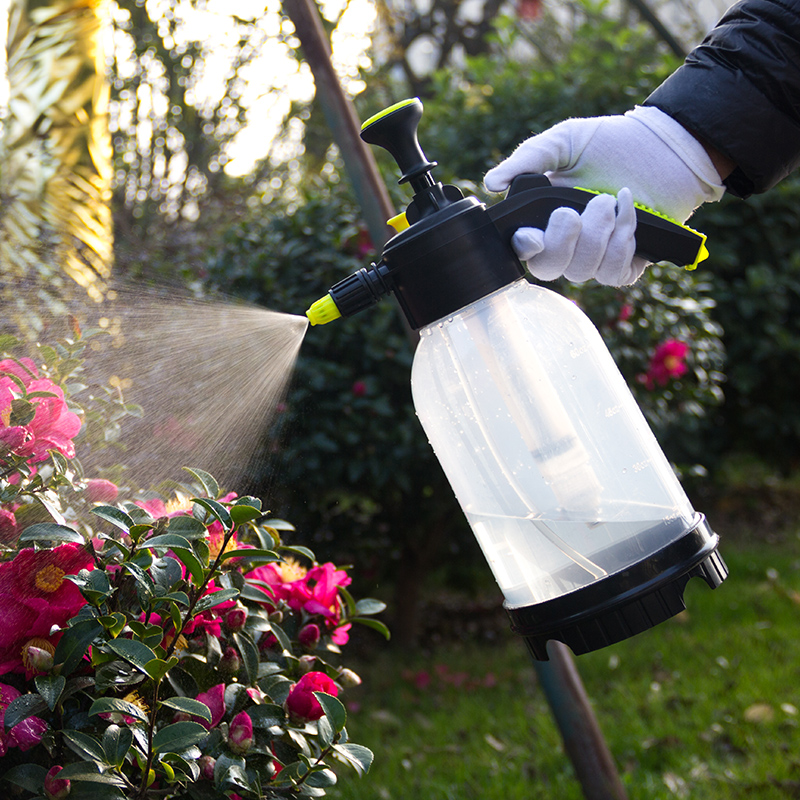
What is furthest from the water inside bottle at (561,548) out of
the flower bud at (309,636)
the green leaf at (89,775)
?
the green leaf at (89,775)

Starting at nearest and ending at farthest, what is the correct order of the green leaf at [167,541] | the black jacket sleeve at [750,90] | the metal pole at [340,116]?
1. the green leaf at [167,541]
2. the black jacket sleeve at [750,90]
3. the metal pole at [340,116]

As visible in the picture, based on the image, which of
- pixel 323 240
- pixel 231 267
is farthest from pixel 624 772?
pixel 231 267

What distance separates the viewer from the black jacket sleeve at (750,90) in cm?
138

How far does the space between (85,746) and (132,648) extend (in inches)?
4.6

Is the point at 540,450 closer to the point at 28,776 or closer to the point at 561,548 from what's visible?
the point at 561,548

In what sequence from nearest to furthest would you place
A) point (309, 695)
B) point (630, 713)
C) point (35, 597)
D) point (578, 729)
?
point (35, 597) < point (309, 695) < point (578, 729) < point (630, 713)

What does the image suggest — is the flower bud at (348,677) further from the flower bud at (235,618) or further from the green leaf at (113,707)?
the green leaf at (113,707)

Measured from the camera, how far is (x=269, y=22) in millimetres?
4305

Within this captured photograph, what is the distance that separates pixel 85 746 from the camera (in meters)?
0.86

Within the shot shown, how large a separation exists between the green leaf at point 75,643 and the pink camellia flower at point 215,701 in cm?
19

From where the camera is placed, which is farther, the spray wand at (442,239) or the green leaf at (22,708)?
the spray wand at (442,239)

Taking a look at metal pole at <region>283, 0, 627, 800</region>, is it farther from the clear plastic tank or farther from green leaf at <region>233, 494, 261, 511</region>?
green leaf at <region>233, 494, 261, 511</region>

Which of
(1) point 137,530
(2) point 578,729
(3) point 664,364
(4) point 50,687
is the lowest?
(2) point 578,729

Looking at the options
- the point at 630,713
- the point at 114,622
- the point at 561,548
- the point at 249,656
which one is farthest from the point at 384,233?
the point at 630,713
